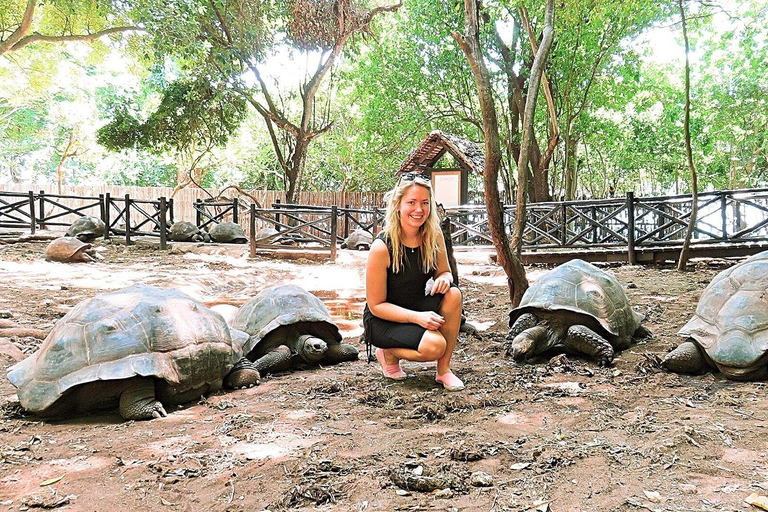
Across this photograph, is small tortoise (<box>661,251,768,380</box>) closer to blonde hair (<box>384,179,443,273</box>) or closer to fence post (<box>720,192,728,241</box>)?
blonde hair (<box>384,179,443,273</box>)

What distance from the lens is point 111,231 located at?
16484mm

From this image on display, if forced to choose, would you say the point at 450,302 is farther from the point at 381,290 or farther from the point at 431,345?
the point at 381,290

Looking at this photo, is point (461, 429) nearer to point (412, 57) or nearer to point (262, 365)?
point (262, 365)

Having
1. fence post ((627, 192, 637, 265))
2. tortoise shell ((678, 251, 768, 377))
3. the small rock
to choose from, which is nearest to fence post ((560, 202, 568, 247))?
fence post ((627, 192, 637, 265))

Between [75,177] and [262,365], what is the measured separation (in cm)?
4771

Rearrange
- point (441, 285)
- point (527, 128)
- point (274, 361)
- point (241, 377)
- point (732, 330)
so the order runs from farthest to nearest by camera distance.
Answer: point (527, 128) < point (274, 361) < point (241, 377) < point (441, 285) < point (732, 330)

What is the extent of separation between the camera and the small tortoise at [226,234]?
17.6 metres

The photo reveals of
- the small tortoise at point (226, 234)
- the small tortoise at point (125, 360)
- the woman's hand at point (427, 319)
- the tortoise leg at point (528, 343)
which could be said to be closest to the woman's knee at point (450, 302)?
the woman's hand at point (427, 319)

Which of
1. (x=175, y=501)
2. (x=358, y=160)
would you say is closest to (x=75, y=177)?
(x=358, y=160)

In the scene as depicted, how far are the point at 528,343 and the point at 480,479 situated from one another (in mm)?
2434

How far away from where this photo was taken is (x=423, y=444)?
2.62m

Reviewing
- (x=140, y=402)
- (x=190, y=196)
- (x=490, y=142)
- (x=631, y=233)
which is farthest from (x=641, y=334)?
(x=190, y=196)

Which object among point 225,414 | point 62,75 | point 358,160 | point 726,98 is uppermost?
point 62,75

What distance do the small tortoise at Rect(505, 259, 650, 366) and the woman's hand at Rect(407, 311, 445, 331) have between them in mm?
1156
